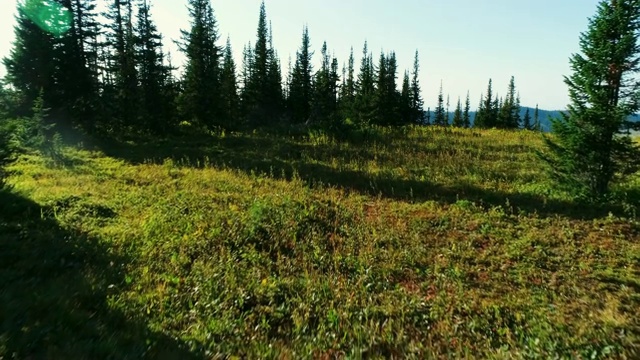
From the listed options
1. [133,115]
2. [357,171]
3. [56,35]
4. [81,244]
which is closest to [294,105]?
[133,115]

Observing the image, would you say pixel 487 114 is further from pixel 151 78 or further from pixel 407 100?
pixel 151 78

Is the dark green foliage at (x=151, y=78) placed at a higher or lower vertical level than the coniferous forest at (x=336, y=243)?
higher

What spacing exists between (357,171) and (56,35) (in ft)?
69.2

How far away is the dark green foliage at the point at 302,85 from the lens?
5462 cm

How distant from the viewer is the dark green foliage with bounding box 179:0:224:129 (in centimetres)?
3011

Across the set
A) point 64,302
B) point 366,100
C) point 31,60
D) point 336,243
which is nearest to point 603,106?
point 336,243

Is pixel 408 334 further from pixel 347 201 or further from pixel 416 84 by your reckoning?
pixel 416 84

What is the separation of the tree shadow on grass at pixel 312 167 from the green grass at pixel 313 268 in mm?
132

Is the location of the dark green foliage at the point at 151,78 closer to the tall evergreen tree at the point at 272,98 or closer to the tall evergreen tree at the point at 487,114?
the tall evergreen tree at the point at 272,98

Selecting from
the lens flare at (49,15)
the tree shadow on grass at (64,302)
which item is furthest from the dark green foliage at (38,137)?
the tree shadow on grass at (64,302)

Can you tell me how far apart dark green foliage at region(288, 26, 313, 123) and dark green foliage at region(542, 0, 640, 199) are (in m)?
41.8

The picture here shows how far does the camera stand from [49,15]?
24.1 m

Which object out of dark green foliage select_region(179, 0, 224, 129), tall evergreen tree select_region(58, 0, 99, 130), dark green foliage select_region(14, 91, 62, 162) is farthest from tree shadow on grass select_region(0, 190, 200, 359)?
dark green foliage select_region(179, 0, 224, 129)

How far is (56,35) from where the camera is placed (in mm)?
23656
